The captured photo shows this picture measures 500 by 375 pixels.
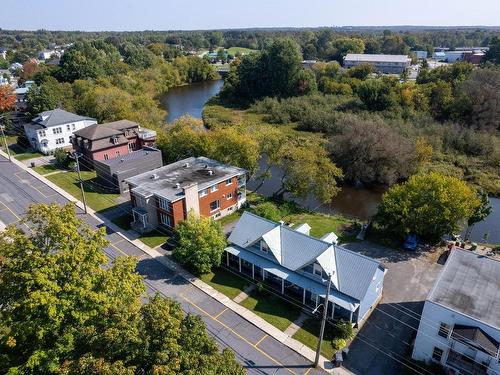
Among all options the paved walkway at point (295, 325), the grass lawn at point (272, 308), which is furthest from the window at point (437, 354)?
the grass lawn at point (272, 308)

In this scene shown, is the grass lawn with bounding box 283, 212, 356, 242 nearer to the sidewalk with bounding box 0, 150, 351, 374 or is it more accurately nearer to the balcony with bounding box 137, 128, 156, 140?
the sidewalk with bounding box 0, 150, 351, 374

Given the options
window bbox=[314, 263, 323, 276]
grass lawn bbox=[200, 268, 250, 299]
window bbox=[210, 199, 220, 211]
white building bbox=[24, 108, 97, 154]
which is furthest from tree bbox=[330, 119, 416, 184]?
white building bbox=[24, 108, 97, 154]

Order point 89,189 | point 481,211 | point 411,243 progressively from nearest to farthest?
point 411,243 → point 481,211 → point 89,189

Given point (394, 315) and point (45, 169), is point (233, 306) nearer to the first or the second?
point (394, 315)

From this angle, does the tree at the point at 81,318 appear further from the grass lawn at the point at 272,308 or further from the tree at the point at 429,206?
the tree at the point at 429,206

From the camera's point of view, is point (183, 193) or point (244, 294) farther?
point (183, 193)

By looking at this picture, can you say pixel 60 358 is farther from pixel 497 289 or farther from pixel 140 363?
pixel 497 289

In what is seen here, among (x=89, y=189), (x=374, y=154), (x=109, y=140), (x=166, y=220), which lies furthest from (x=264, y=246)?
(x=109, y=140)
